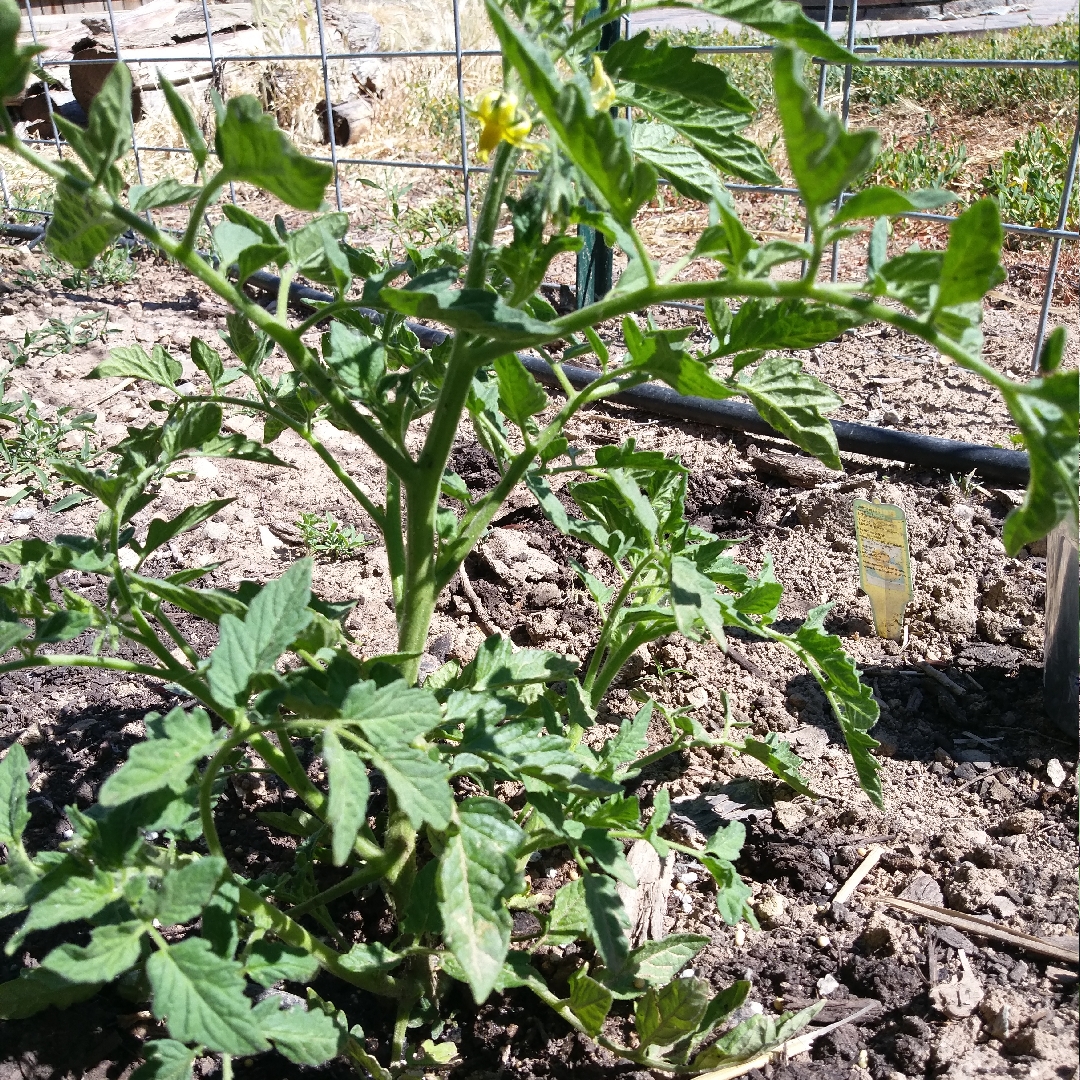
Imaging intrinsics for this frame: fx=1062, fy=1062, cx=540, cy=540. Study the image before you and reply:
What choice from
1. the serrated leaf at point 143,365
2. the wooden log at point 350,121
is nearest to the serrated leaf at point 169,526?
the serrated leaf at point 143,365

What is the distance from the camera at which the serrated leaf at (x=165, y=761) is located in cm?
81

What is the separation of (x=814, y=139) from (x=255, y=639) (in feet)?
1.95

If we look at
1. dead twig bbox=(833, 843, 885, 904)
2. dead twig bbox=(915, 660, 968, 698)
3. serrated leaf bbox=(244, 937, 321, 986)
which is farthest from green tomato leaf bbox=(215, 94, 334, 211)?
dead twig bbox=(915, 660, 968, 698)

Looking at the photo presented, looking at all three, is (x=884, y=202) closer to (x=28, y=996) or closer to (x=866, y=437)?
(x=28, y=996)

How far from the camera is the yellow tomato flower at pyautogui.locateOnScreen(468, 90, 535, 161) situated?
0.91m

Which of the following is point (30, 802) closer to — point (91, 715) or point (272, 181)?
point (91, 715)

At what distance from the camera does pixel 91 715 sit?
1.77 m

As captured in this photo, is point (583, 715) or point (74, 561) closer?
point (74, 561)

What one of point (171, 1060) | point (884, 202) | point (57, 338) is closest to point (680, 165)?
point (884, 202)

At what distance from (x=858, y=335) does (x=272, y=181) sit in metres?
2.76

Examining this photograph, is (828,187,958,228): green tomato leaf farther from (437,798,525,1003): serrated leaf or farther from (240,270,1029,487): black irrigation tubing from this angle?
(240,270,1029,487): black irrigation tubing

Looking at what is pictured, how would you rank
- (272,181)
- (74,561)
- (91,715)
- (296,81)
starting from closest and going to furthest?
(272,181)
(74,561)
(91,715)
(296,81)

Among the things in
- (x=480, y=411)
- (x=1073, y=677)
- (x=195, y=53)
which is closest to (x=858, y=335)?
(x=1073, y=677)

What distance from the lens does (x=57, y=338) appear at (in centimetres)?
321
